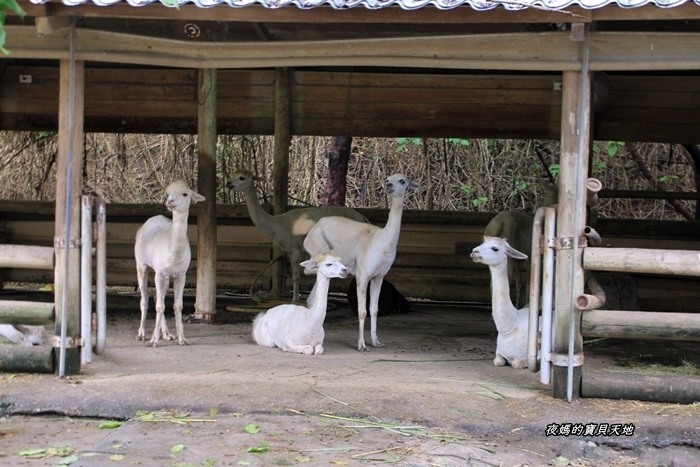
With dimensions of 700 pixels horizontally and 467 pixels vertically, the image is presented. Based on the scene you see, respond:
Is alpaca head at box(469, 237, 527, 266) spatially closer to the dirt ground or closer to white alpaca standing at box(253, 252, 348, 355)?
the dirt ground

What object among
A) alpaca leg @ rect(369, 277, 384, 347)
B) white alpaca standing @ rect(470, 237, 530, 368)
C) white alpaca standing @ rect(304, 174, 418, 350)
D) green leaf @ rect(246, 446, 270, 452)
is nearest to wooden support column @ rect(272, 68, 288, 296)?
white alpaca standing @ rect(304, 174, 418, 350)

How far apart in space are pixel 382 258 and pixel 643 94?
4413 millimetres

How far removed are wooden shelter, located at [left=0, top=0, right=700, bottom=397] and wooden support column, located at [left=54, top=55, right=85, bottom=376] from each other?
0.05ft

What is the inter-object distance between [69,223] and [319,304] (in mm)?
2280

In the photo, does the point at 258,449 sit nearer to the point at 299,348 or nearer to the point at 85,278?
the point at 85,278

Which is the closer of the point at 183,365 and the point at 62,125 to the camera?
the point at 62,125

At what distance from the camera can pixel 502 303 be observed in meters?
8.02

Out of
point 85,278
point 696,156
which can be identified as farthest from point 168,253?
point 696,156

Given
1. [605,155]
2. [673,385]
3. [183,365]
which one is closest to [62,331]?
[183,365]

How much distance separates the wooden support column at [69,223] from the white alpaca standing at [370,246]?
2.68 metres

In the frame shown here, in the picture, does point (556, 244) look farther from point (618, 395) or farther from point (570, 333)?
point (618, 395)

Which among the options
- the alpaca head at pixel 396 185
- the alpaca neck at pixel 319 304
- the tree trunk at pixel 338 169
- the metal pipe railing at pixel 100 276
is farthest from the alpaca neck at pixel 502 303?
the tree trunk at pixel 338 169

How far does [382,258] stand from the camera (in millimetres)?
8898

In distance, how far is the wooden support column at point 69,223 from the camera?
7078 mm
